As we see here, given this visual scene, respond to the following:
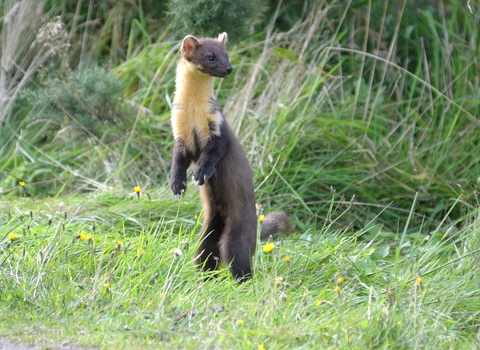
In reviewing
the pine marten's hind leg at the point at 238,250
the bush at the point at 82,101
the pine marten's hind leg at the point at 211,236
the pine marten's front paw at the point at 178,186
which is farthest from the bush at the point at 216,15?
the pine marten's hind leg at the point at 238,250

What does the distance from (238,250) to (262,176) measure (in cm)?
152

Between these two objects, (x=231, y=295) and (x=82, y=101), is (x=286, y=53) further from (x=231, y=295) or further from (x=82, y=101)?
(x=231, y=295)

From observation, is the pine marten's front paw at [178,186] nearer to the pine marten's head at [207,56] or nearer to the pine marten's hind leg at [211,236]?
the pine marten's hind leg at [211,236]

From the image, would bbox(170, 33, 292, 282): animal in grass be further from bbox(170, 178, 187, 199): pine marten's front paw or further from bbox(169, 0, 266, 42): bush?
bbox(169, 0, 266, 42): bush

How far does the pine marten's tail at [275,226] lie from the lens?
18.2 ft

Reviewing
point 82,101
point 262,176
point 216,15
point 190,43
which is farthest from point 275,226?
point 82,101

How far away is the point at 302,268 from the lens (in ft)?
16.9

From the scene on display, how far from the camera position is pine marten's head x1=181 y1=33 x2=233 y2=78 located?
534cm

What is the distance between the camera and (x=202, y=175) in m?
5.18

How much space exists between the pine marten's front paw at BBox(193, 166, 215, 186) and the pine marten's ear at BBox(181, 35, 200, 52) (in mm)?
811

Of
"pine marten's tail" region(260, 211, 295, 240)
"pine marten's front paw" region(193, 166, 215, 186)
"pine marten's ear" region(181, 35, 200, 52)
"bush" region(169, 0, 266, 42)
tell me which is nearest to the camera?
"pine marten's front paw" region(193, 166, 215, 186)

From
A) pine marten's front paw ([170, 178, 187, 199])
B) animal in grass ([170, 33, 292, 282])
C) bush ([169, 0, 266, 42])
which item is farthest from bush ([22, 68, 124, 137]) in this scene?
pine marten's front paw ([170, 178, 187, 199])

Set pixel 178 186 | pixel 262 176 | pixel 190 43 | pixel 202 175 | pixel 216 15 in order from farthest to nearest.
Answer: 1. pixel 262 176
2. pixel 216 15
3. pixel 190 43
4. pixel 178 186
5. pixel 202 175

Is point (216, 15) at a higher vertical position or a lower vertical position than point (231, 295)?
higher
